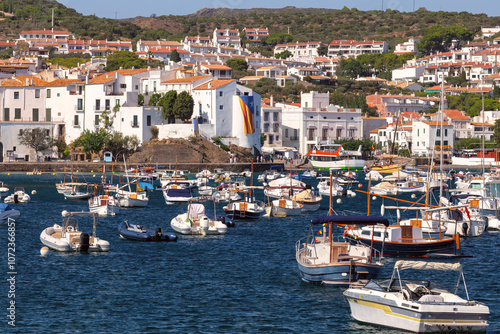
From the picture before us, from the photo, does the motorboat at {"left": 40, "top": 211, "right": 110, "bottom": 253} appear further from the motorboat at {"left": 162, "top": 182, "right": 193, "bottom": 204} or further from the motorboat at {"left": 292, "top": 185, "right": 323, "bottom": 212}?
the motorboat at {"left": 162, "top": 182, "right": 193, "bottom": 204}

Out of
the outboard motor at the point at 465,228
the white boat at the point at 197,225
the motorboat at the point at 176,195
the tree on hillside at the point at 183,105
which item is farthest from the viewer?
the tree on hillside at the point at 183,105

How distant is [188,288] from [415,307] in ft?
38.6

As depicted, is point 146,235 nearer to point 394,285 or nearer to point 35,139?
point 394,285

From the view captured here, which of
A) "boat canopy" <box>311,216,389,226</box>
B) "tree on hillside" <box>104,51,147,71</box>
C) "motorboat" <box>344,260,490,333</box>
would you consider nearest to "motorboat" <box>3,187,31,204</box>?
"boat canopy" <box>311,216,389,226</box>

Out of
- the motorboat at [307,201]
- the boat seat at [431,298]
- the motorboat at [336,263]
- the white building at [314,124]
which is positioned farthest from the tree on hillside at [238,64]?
the boat seat at [431,298]

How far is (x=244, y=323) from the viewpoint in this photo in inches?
1066

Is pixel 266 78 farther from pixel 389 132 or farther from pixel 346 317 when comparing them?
pixel 346 317

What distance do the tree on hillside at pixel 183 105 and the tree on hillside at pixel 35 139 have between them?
18.8m

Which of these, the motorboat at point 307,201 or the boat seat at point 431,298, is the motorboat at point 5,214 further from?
the boat seat at point 431,298

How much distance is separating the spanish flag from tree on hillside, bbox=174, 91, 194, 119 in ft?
25.2

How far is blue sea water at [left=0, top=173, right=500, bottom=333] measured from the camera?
2684cm

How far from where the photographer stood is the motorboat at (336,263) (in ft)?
100

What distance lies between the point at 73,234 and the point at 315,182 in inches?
2296

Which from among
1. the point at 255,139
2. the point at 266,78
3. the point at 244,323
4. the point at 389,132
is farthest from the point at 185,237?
the point at 266,78
